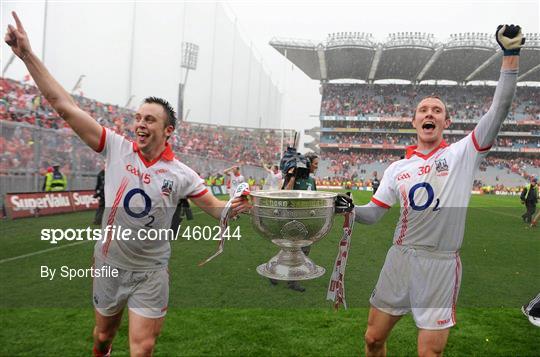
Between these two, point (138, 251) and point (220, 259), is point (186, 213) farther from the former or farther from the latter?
point (138, 251)

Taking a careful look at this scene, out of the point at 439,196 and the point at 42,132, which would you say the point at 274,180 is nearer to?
the point at 42,132

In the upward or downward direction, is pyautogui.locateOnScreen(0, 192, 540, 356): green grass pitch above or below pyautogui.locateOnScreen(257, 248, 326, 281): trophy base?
below

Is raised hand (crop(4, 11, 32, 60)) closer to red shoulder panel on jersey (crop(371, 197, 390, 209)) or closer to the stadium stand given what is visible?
red shoulder panel on jersey (crop(371, 197, 390, 209))

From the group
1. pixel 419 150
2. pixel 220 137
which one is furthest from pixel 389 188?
pixel 220 137

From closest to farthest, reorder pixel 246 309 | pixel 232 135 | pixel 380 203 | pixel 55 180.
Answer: pixel 380 203 → pixel 246 309 → pixel 55 180 → pixel 232 135

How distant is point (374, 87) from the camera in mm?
49938

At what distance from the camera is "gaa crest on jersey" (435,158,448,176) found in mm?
2199

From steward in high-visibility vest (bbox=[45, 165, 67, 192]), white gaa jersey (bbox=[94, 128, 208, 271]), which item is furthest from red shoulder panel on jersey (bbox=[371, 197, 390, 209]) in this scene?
steward in high-visibility vest (bbox=[45, 165, 67, 192])

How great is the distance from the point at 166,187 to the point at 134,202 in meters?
0.21

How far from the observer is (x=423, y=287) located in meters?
2.14

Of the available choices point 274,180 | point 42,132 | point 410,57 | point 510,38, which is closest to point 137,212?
point 510,38

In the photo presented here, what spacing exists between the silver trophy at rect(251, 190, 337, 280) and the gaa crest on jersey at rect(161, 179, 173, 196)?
714 mm

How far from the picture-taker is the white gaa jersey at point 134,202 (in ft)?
7.27

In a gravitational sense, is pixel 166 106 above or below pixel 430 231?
above
